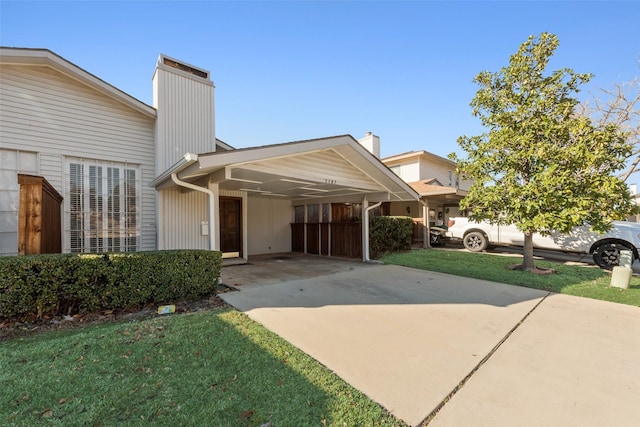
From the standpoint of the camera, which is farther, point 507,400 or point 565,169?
point 565,169

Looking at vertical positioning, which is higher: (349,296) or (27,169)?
(27,169)

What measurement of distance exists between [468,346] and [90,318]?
526cm

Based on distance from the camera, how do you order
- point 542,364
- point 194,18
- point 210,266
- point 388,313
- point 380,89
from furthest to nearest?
point 380,89 < point 194,18 < point 210,266 < point 388,313 < point 542,364

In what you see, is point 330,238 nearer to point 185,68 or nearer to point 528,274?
point 528,274

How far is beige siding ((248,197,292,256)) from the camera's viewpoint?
37.9 ft

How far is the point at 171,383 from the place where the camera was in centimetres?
252

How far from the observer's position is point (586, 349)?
3320 millimetres

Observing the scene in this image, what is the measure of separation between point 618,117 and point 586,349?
1837 centimetres

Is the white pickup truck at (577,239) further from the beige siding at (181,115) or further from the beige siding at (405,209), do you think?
the beige siding at (181,115)

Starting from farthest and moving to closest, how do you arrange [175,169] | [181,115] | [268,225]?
[268,225] → [181,115] → [175,169]

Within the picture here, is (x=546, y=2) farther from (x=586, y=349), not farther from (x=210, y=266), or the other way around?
(x=210, y=266)

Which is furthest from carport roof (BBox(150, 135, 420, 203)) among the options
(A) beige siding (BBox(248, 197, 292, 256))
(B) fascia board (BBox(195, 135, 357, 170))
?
(A) beige siding (BBox(248, 197, 292, 256))

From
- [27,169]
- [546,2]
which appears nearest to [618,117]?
[546,2]

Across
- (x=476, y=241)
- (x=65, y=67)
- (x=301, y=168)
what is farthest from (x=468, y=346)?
(x=476, y=241)
